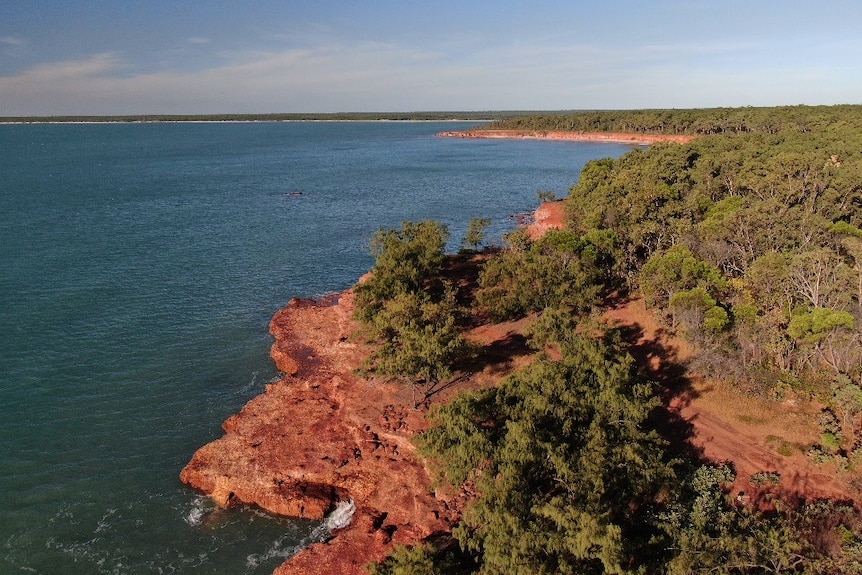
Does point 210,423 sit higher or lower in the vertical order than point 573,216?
lower

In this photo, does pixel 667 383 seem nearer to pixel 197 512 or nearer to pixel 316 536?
pixel 316 536

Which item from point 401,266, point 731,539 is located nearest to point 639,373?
point 731,539

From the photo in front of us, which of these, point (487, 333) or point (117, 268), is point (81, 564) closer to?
point (487, 333)

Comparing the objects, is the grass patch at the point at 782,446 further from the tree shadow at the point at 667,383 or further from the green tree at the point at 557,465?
the green tree at the point at 557,465

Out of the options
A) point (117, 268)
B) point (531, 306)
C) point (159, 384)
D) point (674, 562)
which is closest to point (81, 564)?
point (159, 384)

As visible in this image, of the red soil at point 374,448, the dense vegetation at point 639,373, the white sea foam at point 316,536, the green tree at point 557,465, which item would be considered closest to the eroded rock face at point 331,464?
the red soil at point 374,448

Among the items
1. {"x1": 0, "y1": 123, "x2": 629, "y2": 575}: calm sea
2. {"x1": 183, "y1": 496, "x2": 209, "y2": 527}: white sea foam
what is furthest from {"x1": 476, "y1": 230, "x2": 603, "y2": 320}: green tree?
{"x1": 183, "y1": 496, "x2": 209, "y2": 527}: white sea foam

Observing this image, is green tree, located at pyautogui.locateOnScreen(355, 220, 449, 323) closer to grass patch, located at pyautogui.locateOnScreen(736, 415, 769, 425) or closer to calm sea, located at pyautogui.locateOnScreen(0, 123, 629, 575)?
calm sea, located at pyautogui.locateOnScreen(0, 123, 629, 575)
